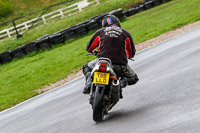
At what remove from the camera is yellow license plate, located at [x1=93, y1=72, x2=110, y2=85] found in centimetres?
610

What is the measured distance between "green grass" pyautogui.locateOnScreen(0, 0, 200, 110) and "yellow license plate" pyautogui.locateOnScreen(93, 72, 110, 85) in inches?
253

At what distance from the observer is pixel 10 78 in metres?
17.4

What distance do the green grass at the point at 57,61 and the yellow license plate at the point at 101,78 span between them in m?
6.43

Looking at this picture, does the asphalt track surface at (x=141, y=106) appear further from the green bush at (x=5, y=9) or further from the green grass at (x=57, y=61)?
the green bush at (x=5, y=9)

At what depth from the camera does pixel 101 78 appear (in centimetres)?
612

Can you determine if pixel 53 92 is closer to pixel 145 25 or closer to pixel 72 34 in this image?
pixel 145 25

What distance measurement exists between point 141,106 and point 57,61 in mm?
11720

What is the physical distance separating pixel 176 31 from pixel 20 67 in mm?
8319

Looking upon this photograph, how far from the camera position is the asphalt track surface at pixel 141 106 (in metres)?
5.59

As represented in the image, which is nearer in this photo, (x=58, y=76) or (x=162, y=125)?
(x=162, y=125)

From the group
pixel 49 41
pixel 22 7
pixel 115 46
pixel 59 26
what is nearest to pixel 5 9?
pixel 22 7

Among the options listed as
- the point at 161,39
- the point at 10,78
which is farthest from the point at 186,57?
the point at 10,78

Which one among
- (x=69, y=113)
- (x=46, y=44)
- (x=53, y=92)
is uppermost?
(x=69, y=113)

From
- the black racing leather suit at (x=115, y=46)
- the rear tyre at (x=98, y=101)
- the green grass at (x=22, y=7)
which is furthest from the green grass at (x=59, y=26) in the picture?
the rear tyre at (x=98, y=101)
